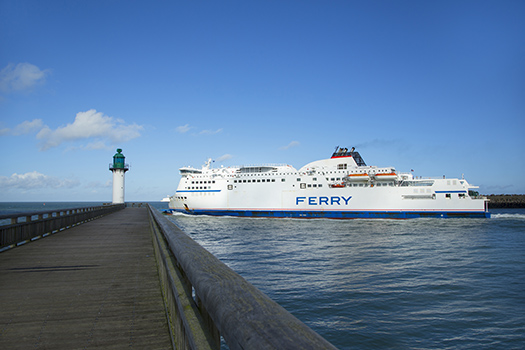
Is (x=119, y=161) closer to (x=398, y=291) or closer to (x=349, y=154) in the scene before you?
(x=349, y=154)

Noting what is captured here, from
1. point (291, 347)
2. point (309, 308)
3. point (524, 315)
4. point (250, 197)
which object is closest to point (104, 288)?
point (291, 347)

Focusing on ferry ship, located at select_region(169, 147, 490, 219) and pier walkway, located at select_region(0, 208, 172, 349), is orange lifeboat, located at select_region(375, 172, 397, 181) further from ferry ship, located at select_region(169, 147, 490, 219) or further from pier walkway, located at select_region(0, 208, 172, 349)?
pier walkway, located at select_region(0, 208, 172, 349)

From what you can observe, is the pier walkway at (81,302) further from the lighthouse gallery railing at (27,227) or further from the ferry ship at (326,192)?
the ferry ship at (326,192)

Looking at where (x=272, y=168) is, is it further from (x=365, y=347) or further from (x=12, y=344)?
(x=12, y=344)

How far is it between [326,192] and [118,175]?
33626mm

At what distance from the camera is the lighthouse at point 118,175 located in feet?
186

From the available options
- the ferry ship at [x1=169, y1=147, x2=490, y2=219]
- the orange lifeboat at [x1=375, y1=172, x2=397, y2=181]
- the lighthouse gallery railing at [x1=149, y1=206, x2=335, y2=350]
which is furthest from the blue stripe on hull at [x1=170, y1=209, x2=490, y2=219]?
the lighthouse gallery railing at [x1=149, y1=206, x2=335, y2=350]

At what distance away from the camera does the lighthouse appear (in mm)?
56656

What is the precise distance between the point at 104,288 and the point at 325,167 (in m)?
50.8

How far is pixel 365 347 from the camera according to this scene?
732 centimetres

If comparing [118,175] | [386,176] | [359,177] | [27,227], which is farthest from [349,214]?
[27,227]

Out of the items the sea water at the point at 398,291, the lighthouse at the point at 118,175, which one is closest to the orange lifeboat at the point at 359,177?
→ the sea water at the point at 398,291

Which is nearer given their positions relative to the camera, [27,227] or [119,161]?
[27,227]

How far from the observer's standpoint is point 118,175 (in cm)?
5678
